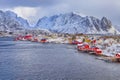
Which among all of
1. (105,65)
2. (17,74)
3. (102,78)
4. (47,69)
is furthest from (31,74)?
(105,65)

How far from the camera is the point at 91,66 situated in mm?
111312

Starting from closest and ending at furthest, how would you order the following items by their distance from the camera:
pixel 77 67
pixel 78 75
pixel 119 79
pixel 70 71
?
1. pixel 119 79
2. pixel 78 75
3. pixel 70 71
4. pixel 77 67

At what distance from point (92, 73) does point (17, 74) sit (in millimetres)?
22388

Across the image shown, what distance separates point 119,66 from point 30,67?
3123cm

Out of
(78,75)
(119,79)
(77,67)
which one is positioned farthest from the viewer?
(77,67)

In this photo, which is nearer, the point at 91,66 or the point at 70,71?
the point at 70,71

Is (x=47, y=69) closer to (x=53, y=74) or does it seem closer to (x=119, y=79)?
(x=53, y=74)

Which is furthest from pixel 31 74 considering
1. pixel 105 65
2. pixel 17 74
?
pixel 105 65

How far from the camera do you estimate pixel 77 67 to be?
110 meters

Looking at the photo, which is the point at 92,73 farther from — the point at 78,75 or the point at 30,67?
the point at 30,67

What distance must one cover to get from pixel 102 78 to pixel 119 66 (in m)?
25.8

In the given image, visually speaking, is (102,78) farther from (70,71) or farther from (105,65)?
(105,65)

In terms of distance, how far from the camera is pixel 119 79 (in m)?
85.9

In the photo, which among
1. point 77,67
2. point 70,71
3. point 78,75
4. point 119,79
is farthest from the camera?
point 77,67
